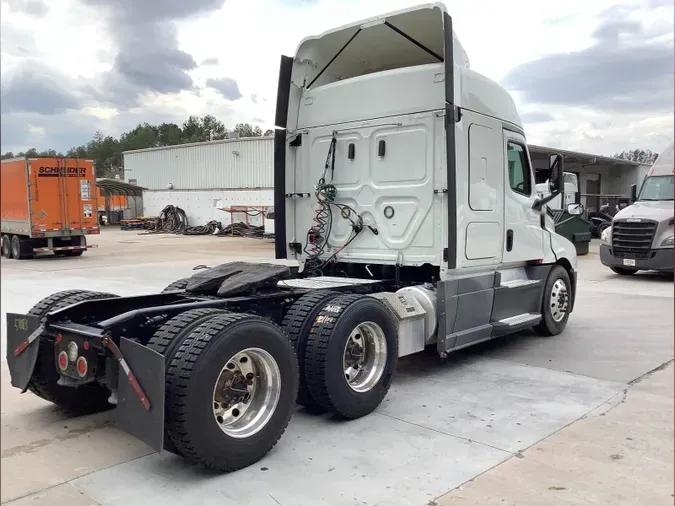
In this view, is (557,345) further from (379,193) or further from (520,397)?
(379,193)

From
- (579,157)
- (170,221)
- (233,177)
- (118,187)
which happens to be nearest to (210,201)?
(233,177)

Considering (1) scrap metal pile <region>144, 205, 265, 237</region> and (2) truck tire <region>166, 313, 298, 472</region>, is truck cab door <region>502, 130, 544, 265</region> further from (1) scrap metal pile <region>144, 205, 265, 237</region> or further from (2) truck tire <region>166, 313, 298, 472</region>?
(1) scrap metal pile <region>144, 205, 265, 237</region>

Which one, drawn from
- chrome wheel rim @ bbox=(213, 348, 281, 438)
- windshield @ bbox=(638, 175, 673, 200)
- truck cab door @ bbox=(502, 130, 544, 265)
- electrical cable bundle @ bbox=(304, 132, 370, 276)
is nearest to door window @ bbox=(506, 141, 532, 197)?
truck cab door @ bbox=(502, 130, 544, 265)

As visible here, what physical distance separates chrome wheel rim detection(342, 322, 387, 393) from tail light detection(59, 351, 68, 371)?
2.09 metres

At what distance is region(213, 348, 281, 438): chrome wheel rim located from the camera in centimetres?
399

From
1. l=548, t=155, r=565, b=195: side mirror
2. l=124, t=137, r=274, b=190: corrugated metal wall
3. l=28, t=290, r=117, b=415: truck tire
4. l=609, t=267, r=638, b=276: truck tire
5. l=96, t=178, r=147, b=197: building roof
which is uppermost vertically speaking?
l=124, t=137, r=274, b=190: corrugated metal wall

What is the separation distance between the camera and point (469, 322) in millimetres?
6172

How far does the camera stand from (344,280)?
615 centimetres

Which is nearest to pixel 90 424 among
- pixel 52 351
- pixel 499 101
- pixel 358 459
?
pixel 52 351

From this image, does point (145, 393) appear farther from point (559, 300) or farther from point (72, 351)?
point (559, 300)

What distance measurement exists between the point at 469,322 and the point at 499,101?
2.50 metres

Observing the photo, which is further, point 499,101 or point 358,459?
point 499,101

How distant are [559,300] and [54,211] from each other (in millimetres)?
16546

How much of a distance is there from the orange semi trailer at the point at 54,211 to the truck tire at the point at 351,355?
640 inches
